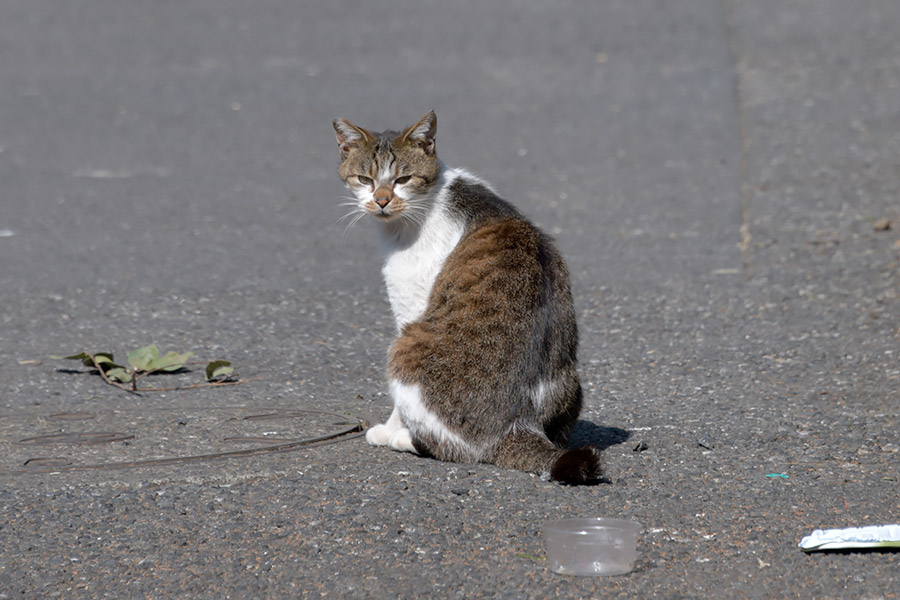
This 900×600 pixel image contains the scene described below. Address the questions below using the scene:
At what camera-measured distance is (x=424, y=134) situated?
5168mm

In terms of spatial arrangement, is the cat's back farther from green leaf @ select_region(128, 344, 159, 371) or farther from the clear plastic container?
green leaf @ select_region(128, 344, 159, 371)

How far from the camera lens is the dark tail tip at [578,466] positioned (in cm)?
431

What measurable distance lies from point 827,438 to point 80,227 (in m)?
6.34

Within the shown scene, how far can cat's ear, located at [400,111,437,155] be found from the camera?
512 centimetres

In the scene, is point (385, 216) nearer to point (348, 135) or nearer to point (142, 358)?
point (348, 135)

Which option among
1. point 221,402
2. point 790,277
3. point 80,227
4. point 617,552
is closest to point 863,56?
point 790,277

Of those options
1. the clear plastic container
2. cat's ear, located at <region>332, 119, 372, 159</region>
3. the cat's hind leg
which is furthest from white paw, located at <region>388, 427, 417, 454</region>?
cat's ear, located at <region>332, 119, 372, 159</region>

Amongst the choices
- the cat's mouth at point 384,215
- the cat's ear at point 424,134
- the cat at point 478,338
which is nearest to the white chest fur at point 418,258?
the cat at point 478,338

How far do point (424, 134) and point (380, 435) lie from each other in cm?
139

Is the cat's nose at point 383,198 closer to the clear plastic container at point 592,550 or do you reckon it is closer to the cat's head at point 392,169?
the cat's head at point 392,169

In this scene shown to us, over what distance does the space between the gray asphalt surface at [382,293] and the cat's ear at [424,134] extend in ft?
4.36

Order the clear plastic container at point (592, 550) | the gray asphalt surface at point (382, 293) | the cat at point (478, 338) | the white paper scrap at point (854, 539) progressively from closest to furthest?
the clear plastic container at point (592, 550), the white paper scrap at point (854, 539), the gray asphalt surface at point (382, 293), the cat at point (478, 338)

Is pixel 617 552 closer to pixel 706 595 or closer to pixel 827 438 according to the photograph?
pixel 706 595

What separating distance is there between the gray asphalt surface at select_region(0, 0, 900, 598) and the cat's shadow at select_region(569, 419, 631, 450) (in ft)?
0.08
